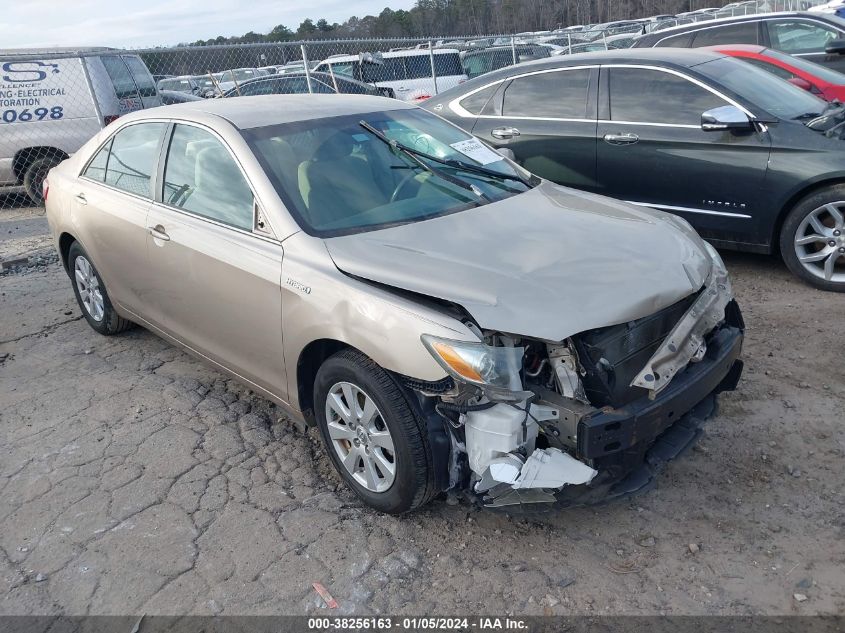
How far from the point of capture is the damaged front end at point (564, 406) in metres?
2.61

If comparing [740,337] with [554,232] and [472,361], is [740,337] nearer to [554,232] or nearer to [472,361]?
[554,232]

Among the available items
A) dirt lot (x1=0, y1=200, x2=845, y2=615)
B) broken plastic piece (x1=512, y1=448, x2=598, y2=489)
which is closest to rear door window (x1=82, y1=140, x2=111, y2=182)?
dirt lot (x1=0, y1=200, x2=845, y2=615)

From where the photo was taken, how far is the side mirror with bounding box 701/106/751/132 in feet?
16.1

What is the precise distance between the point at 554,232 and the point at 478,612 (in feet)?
5.36

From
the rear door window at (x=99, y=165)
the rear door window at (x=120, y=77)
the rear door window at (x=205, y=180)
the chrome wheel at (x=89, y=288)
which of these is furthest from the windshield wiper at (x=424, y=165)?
the rear door window at (x=120, y=77)

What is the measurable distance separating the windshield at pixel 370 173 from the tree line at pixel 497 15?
40764 millimetres

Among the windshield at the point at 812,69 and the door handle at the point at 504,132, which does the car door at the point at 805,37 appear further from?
the door handle at the point at 504,132

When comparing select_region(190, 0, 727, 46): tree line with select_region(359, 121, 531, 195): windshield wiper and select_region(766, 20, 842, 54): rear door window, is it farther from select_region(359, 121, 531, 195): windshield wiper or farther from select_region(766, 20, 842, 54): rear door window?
select_region(359, 121, 531, 195): windshield wiper

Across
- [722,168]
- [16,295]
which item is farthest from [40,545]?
[722,168]

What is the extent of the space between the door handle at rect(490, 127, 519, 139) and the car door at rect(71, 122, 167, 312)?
10.0 feet

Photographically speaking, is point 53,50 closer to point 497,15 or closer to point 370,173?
point 370,173

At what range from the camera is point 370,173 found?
3.57 m

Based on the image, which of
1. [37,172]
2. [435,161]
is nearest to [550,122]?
[435,161]

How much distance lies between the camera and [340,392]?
10.1 ft
